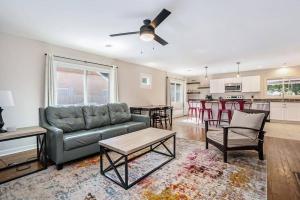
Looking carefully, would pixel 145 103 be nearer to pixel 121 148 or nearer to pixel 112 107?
pixel 112 107

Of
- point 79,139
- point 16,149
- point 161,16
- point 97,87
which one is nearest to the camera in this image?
point 161,16

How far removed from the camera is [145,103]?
6.21 meters

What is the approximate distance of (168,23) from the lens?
2646mm

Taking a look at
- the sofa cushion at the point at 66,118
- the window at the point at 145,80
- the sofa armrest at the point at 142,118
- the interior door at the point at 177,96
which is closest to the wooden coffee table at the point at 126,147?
the sofa cushion at the point at 66,118

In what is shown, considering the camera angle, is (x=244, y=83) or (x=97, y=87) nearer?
(x=97, y=87)

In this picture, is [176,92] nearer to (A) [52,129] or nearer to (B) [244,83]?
(B) [244,83]

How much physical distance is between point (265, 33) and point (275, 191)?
2.78m

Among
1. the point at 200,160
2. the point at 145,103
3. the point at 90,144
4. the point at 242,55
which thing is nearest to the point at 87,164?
the point at 90,144

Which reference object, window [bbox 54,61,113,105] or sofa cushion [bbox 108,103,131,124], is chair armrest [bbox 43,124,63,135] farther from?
sofa cushion [bbox 108,103,131,124]

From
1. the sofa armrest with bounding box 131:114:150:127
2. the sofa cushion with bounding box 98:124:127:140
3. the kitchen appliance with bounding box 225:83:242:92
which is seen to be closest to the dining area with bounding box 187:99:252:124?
the kitchen appliance with bounding box 225:83:242:92

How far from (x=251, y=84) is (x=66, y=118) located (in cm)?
741

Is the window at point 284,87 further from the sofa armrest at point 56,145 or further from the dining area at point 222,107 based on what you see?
the sofa armrest at point 56,145

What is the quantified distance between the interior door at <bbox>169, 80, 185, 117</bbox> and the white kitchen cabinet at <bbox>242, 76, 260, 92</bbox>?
115 inches

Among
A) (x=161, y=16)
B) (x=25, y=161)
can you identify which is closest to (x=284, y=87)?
(x=161, y=16)
